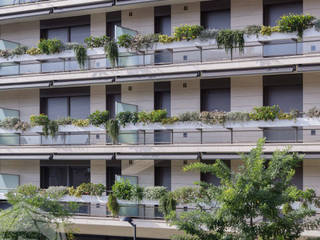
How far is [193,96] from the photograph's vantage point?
26.7m

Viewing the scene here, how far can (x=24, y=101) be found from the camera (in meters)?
30.3

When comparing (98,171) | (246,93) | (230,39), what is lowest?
(98,171)

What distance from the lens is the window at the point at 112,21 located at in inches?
1125

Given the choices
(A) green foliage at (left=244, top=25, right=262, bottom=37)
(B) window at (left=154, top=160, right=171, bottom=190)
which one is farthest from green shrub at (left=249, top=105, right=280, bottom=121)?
(B) window at (left=154, top=160, right=171, bottom=190)

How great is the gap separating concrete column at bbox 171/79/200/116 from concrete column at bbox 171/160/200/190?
209 centimetres

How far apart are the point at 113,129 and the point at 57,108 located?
4.32m

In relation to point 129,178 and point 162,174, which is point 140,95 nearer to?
point 162,174

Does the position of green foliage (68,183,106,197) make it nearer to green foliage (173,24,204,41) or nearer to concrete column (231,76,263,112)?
concrete column (231,76,263,112)

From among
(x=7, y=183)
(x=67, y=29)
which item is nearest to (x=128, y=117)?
(x=67, y=29)

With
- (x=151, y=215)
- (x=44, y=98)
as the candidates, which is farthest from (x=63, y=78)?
(x=151, y=215)

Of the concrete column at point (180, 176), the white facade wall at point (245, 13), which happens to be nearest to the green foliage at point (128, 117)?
the concrete column at point (180, 176)

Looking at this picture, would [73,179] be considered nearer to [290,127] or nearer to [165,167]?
[165,167]

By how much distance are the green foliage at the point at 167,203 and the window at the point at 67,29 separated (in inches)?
345

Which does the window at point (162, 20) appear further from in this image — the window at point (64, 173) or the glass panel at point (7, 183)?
the glass panel at point (7, 183)
